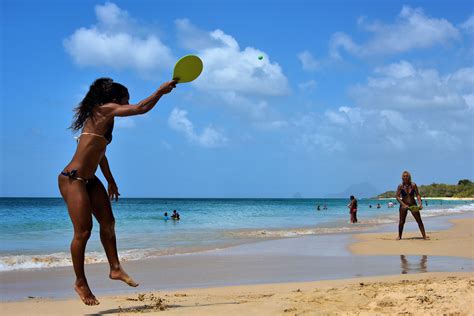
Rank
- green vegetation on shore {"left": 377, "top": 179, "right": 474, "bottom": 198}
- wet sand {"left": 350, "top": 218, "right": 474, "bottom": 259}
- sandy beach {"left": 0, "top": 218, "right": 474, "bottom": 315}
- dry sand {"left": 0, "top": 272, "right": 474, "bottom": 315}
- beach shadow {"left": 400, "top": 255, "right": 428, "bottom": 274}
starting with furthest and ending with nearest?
green vegetation on shore {"left": 377, "top": 179, "right": 474, "bottom": 198}
wet sand {"left": 350, "top": 218, "right": 474, "bottom": 259}
beach shadow {"left": 400, "top": 255, "right": 428, "bottom": 274}
sandy beach {"left": 0, "top": 218, "right": 474, "bottom": 315}
dry sand {"left": 0, "top": 272, "right": 474, "bottom": 315}

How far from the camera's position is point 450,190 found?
124 metres

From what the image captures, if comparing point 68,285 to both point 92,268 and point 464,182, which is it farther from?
point 464,182

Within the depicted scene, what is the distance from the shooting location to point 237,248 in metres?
12.7

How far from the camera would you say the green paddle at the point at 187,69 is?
4738mm

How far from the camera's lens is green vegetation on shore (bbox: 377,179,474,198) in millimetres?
117188

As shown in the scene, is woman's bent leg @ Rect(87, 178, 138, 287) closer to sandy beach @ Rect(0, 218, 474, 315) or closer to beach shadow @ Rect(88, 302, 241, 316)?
beach shadow @ Rect(88, 302, 241, 316)

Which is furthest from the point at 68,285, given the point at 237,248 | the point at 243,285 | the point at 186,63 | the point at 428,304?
the point at 237,248

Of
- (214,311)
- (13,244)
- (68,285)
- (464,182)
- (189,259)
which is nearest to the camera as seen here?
(214,311)

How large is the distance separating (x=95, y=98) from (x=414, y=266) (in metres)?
5.96

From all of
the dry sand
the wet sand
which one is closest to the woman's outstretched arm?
the dry sand

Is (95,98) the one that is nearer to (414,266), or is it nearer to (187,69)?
(187,69)

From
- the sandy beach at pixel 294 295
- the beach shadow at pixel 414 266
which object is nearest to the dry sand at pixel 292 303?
the sandy beach at pixel 294 295

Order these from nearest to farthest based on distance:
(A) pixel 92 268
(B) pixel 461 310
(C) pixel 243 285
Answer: (B) pixel 461 310 → (C) pixel 243 285 → (A) pixel 92 268

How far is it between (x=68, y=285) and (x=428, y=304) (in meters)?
5.01
